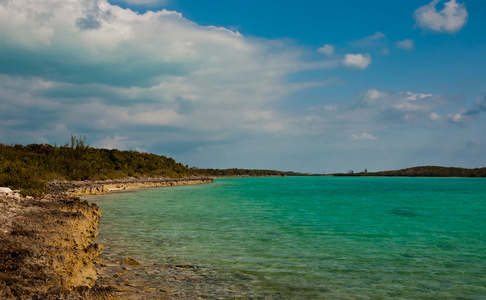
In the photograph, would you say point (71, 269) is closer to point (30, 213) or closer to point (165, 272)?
point (165, 272)

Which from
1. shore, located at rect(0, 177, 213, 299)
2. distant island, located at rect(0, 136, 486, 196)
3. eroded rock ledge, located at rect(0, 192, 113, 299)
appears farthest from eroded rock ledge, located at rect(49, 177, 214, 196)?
eroded rock ledge, located at rect(0, 192, 113, 299)

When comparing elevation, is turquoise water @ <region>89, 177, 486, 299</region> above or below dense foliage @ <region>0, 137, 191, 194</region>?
below

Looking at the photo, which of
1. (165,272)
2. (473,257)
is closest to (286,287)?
(165,272)

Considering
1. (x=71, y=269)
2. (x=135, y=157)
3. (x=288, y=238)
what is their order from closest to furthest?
(x=71, y=269) < (x=288, y=238) < (x=135, y=157)

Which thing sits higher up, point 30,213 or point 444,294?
point 30,213

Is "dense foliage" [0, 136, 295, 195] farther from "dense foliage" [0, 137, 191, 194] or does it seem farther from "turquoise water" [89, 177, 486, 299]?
"turquoise water" [89, 177, 486, 299]

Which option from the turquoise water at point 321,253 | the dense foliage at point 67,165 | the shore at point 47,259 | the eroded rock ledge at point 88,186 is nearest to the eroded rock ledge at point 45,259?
the shore at point 47,259

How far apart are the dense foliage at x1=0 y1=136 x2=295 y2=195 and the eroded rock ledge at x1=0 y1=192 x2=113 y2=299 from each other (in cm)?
1436

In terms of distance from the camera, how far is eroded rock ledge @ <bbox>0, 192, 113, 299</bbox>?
6.29 meters

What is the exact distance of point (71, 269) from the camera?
8.32 m

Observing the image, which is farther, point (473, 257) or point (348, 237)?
point (348, 237)

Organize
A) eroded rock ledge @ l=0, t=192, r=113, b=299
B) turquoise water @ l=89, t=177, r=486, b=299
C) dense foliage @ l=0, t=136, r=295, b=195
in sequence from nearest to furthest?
eroded rock ledge @ l=0, t=192, r=113, b=299, turquoise water @ l=89, t=177, r=486, b=299, dense foliage @ l=0, t=136, r=295, b=195

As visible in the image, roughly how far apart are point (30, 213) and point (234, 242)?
922 centimetres

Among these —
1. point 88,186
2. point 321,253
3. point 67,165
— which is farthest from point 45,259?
point 67,165
